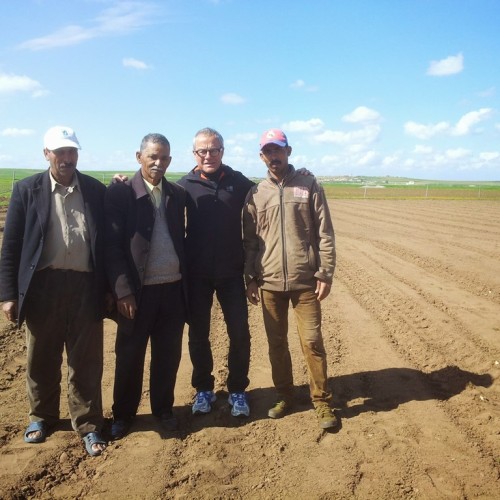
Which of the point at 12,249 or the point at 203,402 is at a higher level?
the point at 12,249

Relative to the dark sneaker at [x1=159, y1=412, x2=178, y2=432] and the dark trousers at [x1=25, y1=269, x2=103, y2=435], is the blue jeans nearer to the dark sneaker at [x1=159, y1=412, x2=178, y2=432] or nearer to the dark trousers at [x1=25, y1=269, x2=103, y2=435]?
the dark sneaker at [x1=159, y1=412, x2=178, y2=432]

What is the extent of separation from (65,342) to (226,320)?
1.28 metres

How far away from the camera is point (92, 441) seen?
3277mm

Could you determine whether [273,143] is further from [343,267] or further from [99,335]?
[343,267]


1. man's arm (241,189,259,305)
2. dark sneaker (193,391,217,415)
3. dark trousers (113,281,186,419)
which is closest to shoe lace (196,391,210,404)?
dark sneaker (193,391,217,415)

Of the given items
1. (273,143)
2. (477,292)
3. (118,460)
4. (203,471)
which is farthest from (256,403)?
(477,292)

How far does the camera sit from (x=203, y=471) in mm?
3021

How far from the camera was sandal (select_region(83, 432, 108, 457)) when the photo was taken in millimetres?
3209

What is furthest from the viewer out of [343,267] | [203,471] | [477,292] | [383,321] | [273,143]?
[343,267]

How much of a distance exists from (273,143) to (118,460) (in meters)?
2.60

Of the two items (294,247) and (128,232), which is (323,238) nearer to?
(294,247)

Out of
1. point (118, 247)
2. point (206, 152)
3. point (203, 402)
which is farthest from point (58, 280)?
point (203, 402)

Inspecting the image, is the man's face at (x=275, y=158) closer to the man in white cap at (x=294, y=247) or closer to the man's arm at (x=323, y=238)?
the man in white cap at (x=294, y=247)

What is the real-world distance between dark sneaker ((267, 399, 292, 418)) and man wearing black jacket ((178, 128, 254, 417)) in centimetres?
20
